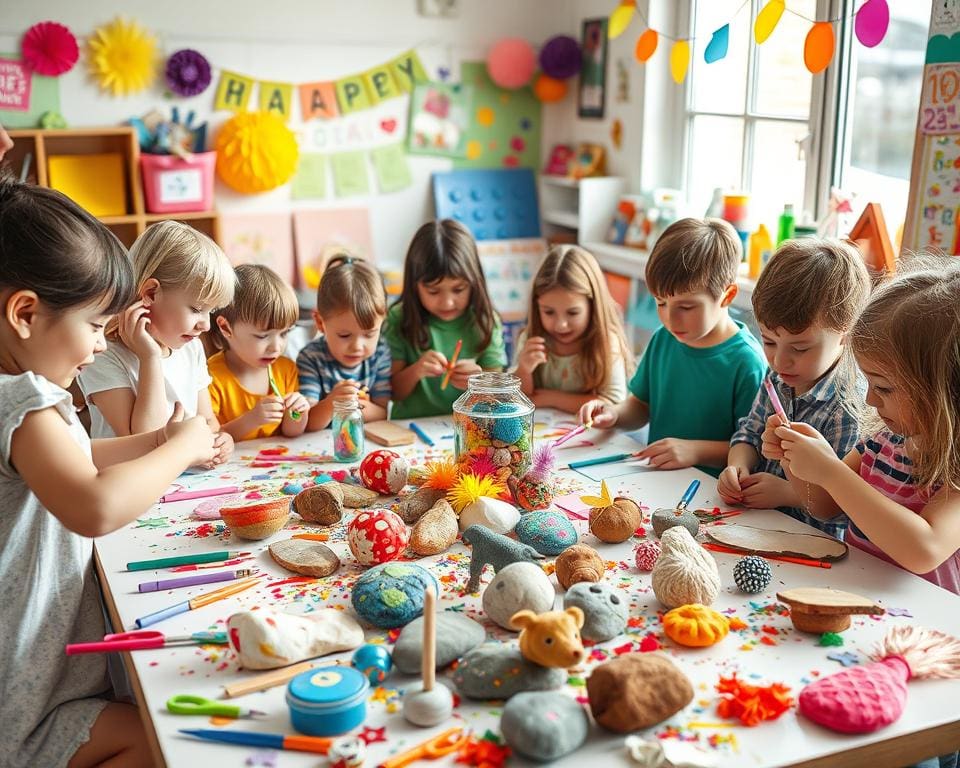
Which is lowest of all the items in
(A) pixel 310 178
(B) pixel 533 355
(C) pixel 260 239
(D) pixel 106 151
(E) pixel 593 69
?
(B) pixel 533 355

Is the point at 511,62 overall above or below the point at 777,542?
above

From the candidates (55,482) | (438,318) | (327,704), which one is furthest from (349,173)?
(327,704)

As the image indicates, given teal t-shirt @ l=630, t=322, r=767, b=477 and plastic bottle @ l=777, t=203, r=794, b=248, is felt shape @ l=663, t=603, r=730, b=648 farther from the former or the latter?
plastic bottle @ l=777, t=203, r=794, b=248

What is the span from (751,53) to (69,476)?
8.86 feet

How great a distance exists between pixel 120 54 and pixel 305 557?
8.72 feet

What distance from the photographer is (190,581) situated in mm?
1196

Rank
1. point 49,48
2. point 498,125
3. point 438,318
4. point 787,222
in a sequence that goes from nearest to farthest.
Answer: point 438,318 → point 787,222 → point 49,48 → point 498,125

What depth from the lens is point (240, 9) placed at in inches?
136

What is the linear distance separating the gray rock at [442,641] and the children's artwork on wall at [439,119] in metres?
3.04

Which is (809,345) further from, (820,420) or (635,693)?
(635,693)

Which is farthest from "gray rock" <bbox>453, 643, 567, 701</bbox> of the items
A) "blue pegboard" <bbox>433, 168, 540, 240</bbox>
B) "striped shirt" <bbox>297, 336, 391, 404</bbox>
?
"blue pegboard" <bbox>433, 168, 540, 240</bbox>

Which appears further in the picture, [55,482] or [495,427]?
[495,427]

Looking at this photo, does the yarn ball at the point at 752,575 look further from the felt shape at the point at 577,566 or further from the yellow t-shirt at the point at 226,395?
the yellow t-shirt at the point at 226,395

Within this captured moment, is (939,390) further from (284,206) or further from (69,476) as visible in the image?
(284,206)
